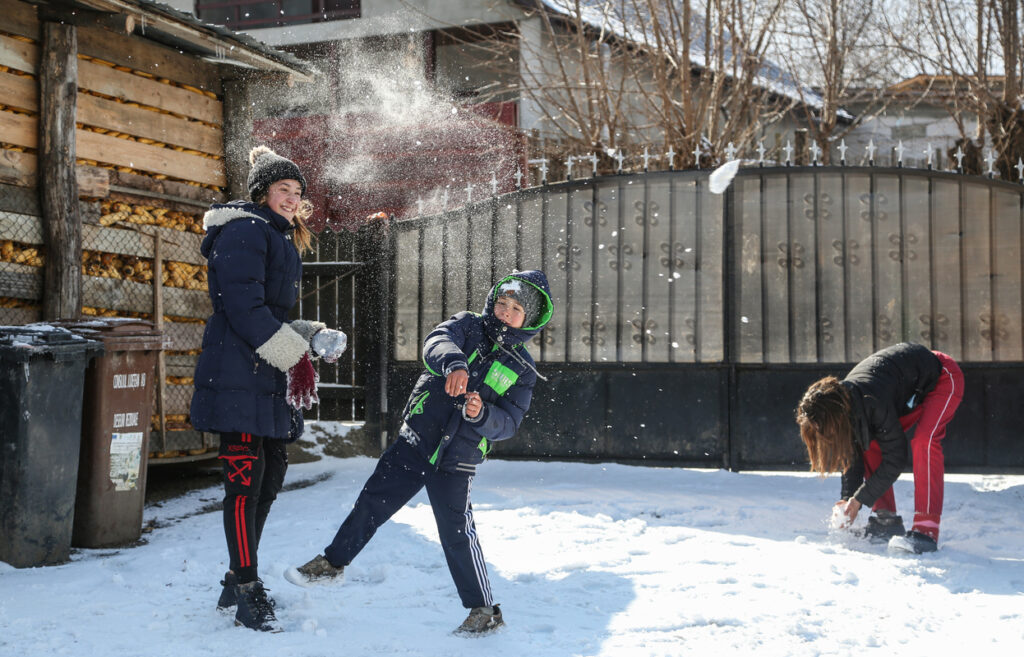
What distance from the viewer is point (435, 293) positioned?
7.71 meters

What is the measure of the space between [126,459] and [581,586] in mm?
2491

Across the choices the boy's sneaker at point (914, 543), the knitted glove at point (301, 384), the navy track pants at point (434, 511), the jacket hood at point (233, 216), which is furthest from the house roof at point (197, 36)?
the boy's sneaker at point (914, 543)

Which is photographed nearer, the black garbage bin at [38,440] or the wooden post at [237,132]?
the black garbage bin at [38,440]

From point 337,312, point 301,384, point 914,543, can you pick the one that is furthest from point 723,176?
point 301,384

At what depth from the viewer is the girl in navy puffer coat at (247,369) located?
11.7ft

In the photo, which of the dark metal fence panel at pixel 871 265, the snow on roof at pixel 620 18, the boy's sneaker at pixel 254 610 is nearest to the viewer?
the boy's sneaker at pixel 254 610

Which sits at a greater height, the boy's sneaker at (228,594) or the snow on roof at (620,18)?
the snow on roof at (620,18)

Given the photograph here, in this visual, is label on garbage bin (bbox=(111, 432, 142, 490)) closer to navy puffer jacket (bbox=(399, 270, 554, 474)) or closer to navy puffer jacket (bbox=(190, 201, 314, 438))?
navy puffer jacket (bbox=(190, 201, 314, 438))

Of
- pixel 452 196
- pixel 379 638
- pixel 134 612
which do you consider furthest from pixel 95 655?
pixel 452 196

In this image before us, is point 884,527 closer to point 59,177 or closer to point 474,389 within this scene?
point 474,389

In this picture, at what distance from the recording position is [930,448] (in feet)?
16.9

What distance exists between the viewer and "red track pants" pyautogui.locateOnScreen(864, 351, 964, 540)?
5.11 metres

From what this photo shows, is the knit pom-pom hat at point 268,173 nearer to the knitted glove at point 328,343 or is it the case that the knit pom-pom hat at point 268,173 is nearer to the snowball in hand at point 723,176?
the knitted glove at point 328,343

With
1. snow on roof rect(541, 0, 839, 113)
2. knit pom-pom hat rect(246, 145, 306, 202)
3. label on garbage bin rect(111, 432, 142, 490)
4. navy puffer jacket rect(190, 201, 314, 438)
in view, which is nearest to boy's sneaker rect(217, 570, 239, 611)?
navy puffer jacket rect(190, 201, 314, 438)
